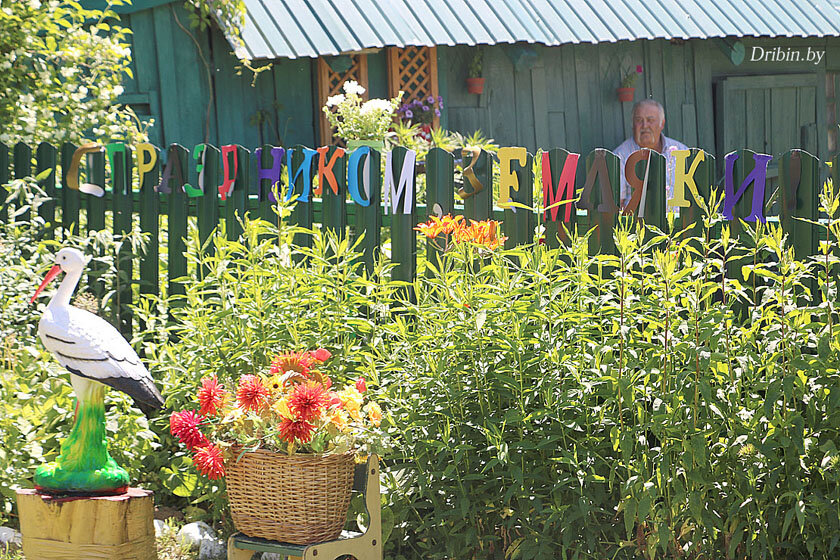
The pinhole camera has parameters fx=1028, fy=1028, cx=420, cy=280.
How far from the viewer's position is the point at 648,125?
9328 millimetres

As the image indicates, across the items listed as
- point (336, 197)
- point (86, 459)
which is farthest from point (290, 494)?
point (336, 197)

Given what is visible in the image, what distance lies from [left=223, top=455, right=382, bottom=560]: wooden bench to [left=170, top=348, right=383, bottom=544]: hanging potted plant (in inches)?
1.3

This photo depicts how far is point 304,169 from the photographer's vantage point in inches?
194

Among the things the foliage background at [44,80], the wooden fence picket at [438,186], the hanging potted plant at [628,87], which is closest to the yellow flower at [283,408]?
the wooden fence picket at [438,186]

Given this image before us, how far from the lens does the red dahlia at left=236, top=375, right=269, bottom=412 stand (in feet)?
10.8

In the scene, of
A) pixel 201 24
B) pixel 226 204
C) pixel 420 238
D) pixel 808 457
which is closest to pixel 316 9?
pixel 201 24

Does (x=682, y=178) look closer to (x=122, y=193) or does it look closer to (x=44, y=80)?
(x=122, y=193)

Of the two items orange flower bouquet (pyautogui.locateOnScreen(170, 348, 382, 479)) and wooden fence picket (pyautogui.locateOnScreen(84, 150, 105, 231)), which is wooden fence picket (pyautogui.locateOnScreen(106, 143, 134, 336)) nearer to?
wooden fence picket (pyautogui.locateOnScreen(84, 150, 105, 231))

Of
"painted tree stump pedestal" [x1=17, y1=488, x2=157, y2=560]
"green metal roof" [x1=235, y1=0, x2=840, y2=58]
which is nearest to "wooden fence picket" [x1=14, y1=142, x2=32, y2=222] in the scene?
"painted tree stump pedestal" [x1=17, y1=488, x2=157, y2=560]

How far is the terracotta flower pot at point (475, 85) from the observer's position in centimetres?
965

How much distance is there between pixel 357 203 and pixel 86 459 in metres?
1.74

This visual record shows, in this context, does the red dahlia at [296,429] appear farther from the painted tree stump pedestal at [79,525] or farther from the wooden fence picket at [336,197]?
the wooden fence picket at [336,197]

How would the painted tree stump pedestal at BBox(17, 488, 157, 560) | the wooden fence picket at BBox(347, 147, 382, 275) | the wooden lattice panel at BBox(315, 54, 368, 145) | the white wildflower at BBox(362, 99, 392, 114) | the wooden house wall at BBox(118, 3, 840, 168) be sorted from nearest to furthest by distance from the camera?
the painted tree stump pedestal at BBox(17, 488, 157, 560), the wooden fence picket at BBox(347, 147, 382, 275), the white wildflower at BBox(362, 99, 392, 114), the wooden house wall at BBox(118, 3, 840, 168), the wooden lattice panel at BBox(315, 54, 368, 145)

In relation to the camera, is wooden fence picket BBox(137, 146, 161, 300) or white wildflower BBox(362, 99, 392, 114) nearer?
wooden fence picket BBox(137, 146, 161, 300)
